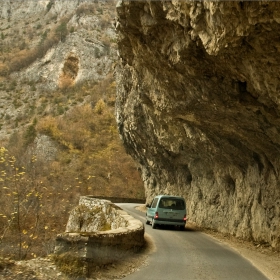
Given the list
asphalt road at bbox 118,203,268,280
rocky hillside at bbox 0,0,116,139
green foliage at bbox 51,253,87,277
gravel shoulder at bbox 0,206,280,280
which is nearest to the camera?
gravel shoulder at bbox 0,206,280,280

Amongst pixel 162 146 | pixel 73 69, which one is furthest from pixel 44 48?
pixel 162 146

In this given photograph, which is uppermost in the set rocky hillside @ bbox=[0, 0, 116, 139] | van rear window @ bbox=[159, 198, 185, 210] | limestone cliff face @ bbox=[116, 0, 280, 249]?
rocky hillside @ bbox=[0, 0, 116, 139]

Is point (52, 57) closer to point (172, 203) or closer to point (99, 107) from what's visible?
point (99, 107)

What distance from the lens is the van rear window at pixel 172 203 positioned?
18594mm

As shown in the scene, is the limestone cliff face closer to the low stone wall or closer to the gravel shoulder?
the gravel shoulder

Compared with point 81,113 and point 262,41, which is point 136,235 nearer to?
point 262,41

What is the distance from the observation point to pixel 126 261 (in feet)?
32.3

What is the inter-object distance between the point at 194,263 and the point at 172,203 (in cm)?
857

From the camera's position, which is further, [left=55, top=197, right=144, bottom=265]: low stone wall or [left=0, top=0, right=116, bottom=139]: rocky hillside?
[left=0, top=0, right=116, bottom=139]: rocky hillside

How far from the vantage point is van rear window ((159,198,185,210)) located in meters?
18.6

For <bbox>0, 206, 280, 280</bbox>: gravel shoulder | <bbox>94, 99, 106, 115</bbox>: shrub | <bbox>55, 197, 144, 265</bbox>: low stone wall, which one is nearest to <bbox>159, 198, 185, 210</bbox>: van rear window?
<bbox>0, 206, 280, 280</bbox>: gravel shoulder

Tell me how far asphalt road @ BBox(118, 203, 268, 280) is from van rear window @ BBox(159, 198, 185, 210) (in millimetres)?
3897

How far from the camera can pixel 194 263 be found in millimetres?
10219

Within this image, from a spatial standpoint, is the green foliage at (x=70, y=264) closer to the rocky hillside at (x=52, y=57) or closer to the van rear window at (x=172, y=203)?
the van rear window at (x=172, y=203)
